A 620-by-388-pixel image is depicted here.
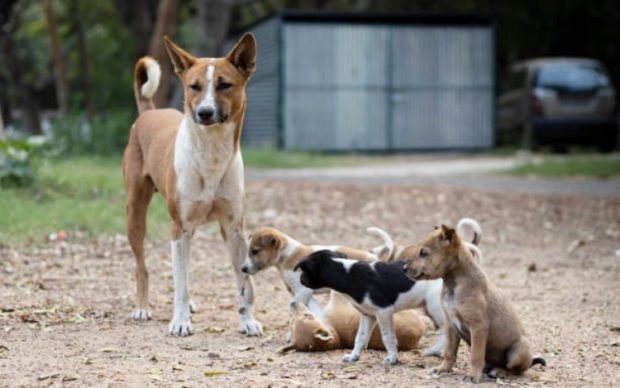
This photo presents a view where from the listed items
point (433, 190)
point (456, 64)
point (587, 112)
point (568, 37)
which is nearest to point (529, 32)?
point (568, 37)

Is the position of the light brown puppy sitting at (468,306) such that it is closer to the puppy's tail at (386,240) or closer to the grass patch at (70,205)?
the puppy's tail at (386,240)

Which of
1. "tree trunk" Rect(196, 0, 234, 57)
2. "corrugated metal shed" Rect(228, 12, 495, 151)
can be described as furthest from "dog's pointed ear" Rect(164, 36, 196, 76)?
"tree trunk" Rect(196, 0, 234, 57)

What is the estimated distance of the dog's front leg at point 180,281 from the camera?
679 cm

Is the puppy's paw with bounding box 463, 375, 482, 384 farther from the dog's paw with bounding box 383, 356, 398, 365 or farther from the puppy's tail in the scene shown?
the puppy's tail

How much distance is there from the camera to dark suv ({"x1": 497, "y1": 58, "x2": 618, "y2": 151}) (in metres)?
22.3

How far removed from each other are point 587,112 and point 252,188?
10.7 meters

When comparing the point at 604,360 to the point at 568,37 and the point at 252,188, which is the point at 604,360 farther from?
the point at 568,37

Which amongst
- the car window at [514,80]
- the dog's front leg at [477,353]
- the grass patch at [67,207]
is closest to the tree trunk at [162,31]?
the grass patch at [67,207]

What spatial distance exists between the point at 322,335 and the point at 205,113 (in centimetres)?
163

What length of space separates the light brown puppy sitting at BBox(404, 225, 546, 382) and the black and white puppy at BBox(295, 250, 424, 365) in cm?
33

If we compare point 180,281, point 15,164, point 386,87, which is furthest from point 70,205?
point 386,87

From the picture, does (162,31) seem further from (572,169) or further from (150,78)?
(150,78)

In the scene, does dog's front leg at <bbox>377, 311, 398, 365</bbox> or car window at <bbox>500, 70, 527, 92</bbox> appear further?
car window at <bbox>500, 70, 527, 92</bbox>

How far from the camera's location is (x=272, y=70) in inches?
934
